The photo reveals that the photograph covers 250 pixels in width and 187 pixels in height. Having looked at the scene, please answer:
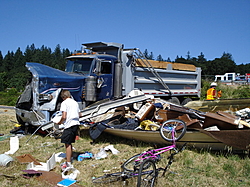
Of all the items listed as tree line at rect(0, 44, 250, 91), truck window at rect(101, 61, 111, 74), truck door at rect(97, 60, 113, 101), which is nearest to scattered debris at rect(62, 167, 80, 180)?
truck door at rect(97, 60, 113, 101)

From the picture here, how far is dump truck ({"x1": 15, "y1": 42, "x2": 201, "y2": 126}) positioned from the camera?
23.9 feet

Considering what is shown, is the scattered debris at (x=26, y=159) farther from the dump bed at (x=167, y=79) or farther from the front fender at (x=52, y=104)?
the dump bed at (x=167, y=79)

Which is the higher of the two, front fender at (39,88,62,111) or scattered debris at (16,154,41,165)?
front fender at (39,88,62,111)

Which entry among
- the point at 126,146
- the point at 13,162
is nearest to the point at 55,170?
the point at 13,162

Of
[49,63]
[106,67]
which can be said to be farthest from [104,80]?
[49,63]

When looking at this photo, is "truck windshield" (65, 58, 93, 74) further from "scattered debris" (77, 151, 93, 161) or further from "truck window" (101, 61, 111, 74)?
"scattered debris" (77, 151, 93, 161)

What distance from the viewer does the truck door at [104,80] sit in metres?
8.38

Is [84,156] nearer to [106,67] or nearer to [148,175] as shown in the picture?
[148,175]

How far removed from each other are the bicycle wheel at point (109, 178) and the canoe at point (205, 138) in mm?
1757

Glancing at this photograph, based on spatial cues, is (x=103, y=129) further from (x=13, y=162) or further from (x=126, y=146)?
(x=13, y=162)

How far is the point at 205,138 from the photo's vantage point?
5336mm

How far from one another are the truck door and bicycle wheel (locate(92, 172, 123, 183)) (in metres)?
4.29

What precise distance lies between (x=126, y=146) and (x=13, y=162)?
250cm

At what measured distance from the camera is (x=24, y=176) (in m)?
4.54
